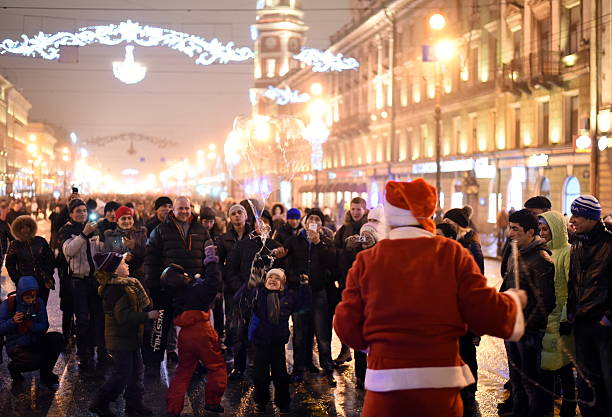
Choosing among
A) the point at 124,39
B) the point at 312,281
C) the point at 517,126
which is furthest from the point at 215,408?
the point at 517,126

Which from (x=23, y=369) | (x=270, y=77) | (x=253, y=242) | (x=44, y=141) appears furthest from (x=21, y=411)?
(x=44, y=141)

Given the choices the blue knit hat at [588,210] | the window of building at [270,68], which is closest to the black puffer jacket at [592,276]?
the blue knit hat at [588,210]

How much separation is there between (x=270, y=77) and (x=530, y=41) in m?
82.4

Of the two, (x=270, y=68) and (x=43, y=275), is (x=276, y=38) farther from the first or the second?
(x=43, y=275)

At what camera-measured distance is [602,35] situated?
27859 mm

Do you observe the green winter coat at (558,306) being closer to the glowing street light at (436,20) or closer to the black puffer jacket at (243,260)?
the black puffer jacket at (243,260)

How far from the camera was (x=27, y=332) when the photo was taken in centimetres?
819

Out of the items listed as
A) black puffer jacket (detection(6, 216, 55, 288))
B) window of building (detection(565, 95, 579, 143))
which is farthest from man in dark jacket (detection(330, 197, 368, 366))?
window of building (detection(565, 95, 579, 143))

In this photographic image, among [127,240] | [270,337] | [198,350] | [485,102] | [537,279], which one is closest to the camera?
[537,279]

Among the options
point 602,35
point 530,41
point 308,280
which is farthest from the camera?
point 530,41

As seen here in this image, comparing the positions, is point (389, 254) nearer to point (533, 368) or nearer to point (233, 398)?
point (533, 368)

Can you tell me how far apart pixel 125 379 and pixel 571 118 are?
27.6 metres

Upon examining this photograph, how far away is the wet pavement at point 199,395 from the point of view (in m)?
7.44

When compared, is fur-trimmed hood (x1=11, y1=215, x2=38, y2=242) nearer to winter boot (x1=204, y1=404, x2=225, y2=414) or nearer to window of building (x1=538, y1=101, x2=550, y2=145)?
winter boot (x1=204, y1=404, x2=225, y2=414)
